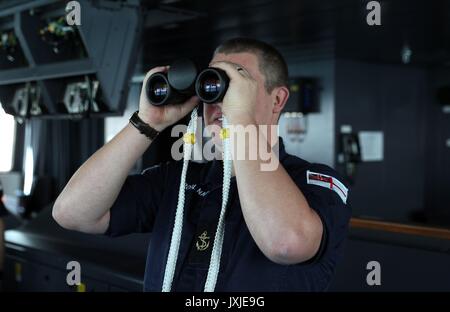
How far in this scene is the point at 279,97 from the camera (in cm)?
137

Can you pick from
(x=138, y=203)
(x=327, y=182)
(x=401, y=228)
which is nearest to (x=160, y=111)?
(x=138, y=203)

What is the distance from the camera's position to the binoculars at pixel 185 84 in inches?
44.5

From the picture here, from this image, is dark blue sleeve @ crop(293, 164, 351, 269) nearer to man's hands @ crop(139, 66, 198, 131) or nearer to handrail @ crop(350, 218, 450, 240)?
man's hands @ crop(139, 66, 198, 131)

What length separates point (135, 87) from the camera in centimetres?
666

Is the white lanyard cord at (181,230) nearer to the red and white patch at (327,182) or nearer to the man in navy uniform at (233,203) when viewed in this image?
the man in navy uniform at (233,203)

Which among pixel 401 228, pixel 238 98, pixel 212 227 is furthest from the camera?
pixel 401 228

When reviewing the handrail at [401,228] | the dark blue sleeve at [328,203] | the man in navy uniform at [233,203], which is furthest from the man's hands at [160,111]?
the handrail at [401,228]

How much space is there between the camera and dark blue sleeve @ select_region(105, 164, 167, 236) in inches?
57.1

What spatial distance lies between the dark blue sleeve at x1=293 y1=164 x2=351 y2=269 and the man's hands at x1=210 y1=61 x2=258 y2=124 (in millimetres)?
231

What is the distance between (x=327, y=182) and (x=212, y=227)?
29cm

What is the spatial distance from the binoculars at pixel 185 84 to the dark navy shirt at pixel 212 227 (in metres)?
0.25

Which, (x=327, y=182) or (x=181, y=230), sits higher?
(x=327, y=182)

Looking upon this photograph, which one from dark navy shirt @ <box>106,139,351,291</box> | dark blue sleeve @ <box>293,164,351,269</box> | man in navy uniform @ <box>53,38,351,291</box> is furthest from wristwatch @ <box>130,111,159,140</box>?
dark blue sleeve @ <box>293,164,351,269</box>

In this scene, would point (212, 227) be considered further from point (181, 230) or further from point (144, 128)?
point (144, 128)
